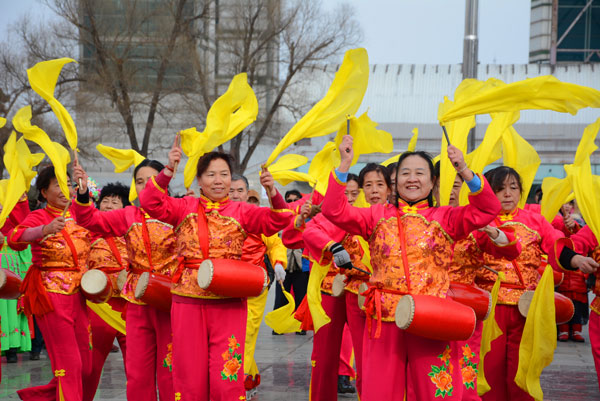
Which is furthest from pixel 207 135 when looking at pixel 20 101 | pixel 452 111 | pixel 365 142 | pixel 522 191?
pixel 20 101

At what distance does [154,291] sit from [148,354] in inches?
19.3

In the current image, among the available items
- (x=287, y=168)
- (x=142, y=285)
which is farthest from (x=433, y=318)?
(x=287, y=168)

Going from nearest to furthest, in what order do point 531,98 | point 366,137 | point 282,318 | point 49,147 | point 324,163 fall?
point 531,98 < point 366,137 < point 49,147 < point 324,163 < point 282,318

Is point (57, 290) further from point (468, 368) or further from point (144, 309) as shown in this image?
point (468, 368)

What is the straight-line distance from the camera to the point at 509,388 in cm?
580

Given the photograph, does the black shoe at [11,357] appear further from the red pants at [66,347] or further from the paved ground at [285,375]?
the red pants at [66,347]

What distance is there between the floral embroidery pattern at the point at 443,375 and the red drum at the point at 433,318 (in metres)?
0.16

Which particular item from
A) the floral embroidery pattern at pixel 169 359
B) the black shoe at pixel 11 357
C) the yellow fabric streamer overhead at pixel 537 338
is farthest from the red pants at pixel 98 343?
the yellow fabric streamer overhead at pixel 537 338

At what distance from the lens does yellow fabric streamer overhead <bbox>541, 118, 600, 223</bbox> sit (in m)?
6.18

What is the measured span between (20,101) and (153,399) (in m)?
16.7

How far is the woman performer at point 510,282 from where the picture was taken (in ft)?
19.0

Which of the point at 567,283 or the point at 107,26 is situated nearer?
the point at 567,283

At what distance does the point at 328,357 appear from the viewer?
618cm

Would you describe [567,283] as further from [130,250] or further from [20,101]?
[20,101]
